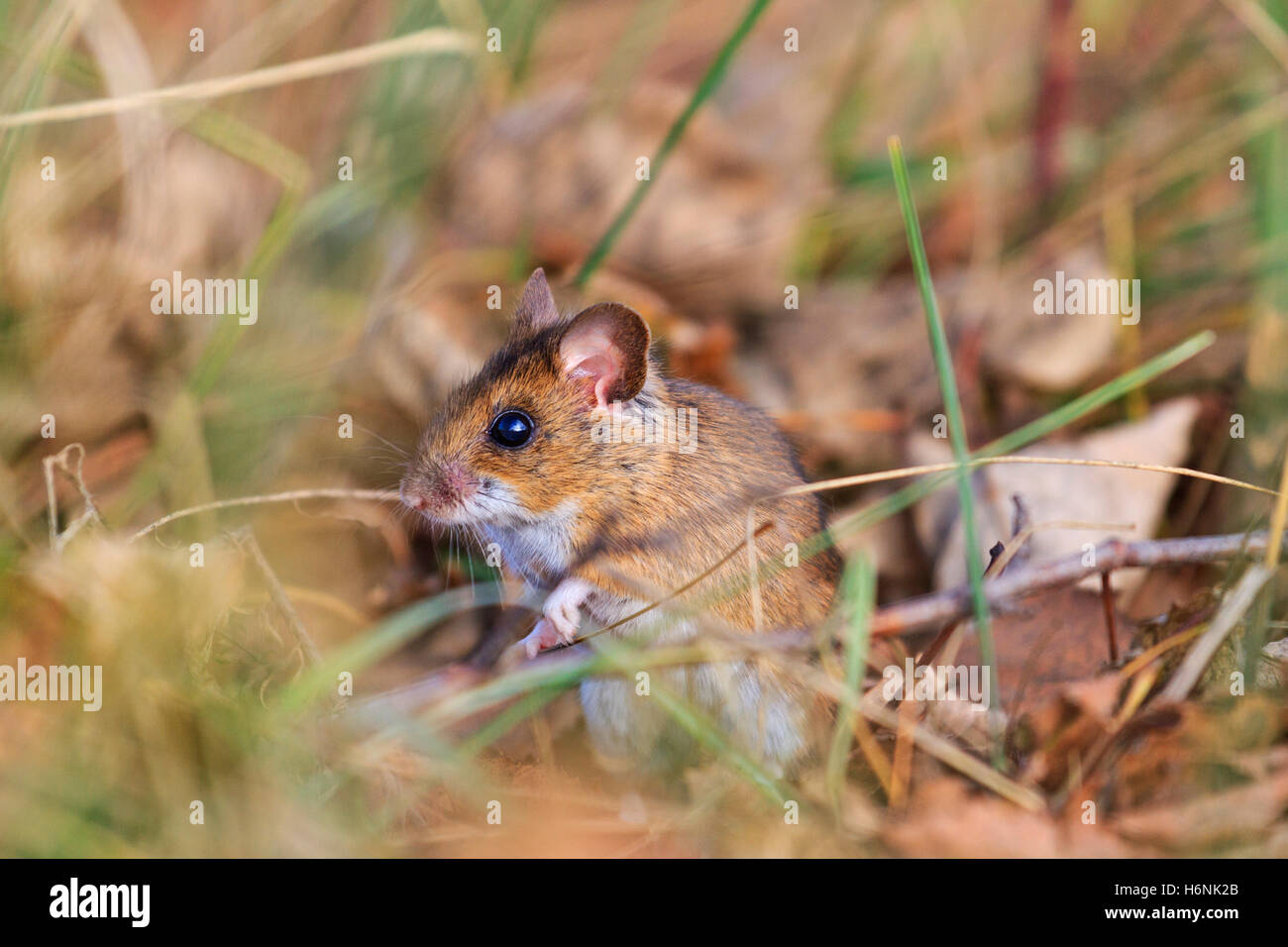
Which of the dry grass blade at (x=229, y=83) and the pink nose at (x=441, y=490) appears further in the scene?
the dry grass blade at (x=229, y=83)

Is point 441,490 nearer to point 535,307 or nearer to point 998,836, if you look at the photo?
point 535,307

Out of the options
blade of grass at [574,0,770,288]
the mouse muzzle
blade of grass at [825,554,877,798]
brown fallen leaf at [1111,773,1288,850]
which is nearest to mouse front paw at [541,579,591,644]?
the mouse muzzle

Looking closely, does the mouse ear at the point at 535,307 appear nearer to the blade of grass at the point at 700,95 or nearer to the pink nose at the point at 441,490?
the blade of grass at the point at 700,95

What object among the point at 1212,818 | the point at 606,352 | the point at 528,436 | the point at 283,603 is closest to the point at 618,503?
the point at 528,436

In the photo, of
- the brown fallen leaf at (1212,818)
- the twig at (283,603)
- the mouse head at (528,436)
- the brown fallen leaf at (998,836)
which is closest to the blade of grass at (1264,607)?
the brown fallen leaf at (1212,818)

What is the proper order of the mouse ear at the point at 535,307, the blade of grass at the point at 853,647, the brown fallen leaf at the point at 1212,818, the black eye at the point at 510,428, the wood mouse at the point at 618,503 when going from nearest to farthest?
Result: the blade of grass at the point at 853,647
the brown fallen leaf at the point at 1212,818
the wood mouse at the point at 618,503
the black eye at the point at 510,428
the mouse ear at the point at 535,307

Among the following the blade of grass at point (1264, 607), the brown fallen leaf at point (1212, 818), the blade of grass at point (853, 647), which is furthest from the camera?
the blade of grass at point (1264, 607)

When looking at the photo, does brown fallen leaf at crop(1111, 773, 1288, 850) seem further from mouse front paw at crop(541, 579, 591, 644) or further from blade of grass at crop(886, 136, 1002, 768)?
mouse front paw at crop(541, 579, 591, 644)

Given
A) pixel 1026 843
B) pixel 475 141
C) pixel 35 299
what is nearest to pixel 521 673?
pixel 1026 843
